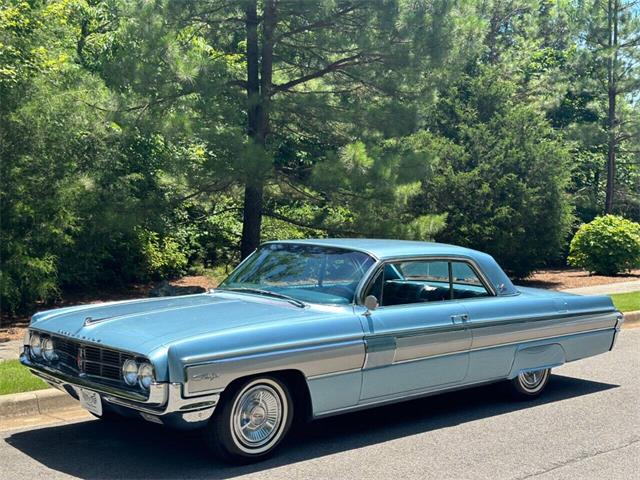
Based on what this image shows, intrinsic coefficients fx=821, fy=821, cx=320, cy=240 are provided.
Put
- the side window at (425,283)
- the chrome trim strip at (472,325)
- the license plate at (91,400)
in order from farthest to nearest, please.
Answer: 1. the side window at (425,283)
2. the chrome trim strip at (472,325)
3. the license plate at (91,400)

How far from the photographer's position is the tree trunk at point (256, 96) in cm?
1460

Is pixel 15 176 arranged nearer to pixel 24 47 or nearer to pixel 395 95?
pixel 24 47

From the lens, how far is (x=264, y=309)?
6.04 metres

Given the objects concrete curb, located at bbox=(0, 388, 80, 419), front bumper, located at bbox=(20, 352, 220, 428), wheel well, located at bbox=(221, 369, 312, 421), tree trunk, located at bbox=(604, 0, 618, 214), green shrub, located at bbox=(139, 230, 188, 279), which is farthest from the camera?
tree trunk, located at bbox=(604, 0, 618, 214)

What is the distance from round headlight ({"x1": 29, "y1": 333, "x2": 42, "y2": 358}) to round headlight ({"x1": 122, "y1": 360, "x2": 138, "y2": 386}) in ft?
3.68

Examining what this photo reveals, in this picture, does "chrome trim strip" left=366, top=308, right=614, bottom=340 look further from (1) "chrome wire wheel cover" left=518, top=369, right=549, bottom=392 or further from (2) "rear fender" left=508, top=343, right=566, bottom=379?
(1) "chrome wire wheel cover" left=518, top=369, right=549, bottom=392

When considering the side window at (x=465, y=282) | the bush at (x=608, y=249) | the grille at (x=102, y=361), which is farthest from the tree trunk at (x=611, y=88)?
the grille at (x=102, y=361)

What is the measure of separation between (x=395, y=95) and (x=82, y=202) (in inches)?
234

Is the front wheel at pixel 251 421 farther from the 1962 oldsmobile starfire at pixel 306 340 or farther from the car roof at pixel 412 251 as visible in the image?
the car roof at pixel 412 251

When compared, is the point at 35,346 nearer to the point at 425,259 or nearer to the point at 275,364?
the point at 275,364

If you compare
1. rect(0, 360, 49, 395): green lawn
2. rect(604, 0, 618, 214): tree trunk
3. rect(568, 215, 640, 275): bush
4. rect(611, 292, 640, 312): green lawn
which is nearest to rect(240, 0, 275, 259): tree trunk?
rect(611, 292, 640, 312): green lawn

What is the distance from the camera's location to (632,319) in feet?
44.9

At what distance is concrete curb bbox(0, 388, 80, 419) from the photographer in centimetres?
675

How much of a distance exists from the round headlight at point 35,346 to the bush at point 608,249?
19.2m
